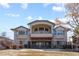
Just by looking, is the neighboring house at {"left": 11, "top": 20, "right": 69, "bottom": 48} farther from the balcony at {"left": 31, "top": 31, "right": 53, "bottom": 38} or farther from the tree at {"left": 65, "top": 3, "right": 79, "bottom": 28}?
the tree at {"left": 65, "top": 3, "right": 79, "bottom": 28}

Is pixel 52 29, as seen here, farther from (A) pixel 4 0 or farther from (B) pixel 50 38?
(A) pixel 4 0

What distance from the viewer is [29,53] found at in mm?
4000

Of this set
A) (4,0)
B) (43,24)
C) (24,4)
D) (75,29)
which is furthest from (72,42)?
(4,0)

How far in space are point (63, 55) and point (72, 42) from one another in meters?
0.30

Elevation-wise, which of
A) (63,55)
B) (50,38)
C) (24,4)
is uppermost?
(24,4)

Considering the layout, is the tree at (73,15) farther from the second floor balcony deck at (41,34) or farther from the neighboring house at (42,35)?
the second floor balcony deck at (41,34)

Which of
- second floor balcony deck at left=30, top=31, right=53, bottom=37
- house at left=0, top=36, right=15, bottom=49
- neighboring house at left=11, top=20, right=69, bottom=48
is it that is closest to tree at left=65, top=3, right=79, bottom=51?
neighboring house at left=11, top=20, right=69, bottom=48

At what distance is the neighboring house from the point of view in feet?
13.3

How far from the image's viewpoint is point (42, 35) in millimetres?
4043

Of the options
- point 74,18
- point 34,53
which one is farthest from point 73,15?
point 34,53

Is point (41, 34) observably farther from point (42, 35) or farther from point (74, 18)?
point (74, 18)

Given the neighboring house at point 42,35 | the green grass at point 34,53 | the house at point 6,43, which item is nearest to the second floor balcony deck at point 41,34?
the neighboring house at point 42,35

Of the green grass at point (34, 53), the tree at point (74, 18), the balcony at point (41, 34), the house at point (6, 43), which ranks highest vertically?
the tree at point (74, 18)

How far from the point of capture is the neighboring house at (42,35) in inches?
159
